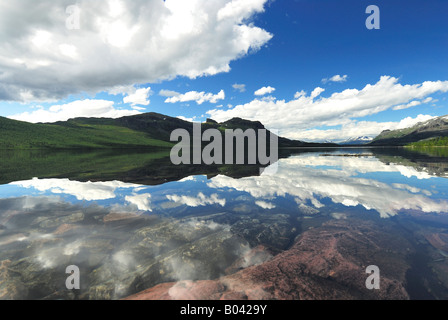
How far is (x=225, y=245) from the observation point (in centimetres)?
1091

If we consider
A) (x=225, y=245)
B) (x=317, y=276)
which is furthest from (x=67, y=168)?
(x=317, y=276)

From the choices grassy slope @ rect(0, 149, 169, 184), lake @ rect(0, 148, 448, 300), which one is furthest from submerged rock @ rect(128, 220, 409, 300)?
grassy slope @ rect(0, 149, 169, 184)

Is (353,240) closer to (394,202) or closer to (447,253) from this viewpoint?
(447,253)

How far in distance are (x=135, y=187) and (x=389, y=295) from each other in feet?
80.2

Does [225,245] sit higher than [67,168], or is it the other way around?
[67,168]

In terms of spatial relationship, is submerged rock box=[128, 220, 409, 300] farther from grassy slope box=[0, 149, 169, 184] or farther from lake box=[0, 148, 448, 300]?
grassy slope box=[0, 149, 169, 184]

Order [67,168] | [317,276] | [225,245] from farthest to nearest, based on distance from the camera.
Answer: [67,168], [225,245], [317,276]

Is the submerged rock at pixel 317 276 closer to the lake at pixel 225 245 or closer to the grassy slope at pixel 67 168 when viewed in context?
the lake at pixel 225 245

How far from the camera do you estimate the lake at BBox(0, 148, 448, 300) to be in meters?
7.53

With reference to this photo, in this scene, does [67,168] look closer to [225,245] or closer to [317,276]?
[225,245]

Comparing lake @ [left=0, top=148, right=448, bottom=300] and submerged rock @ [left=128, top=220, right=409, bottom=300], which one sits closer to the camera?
submerged rock @ [left=128, top=220, right=409, bottom=300]

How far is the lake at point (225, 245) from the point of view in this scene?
24.7 feet

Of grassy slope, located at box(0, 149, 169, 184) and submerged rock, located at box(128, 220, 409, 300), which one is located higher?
grassy slope, located at box(0, 149, 169, 184)
